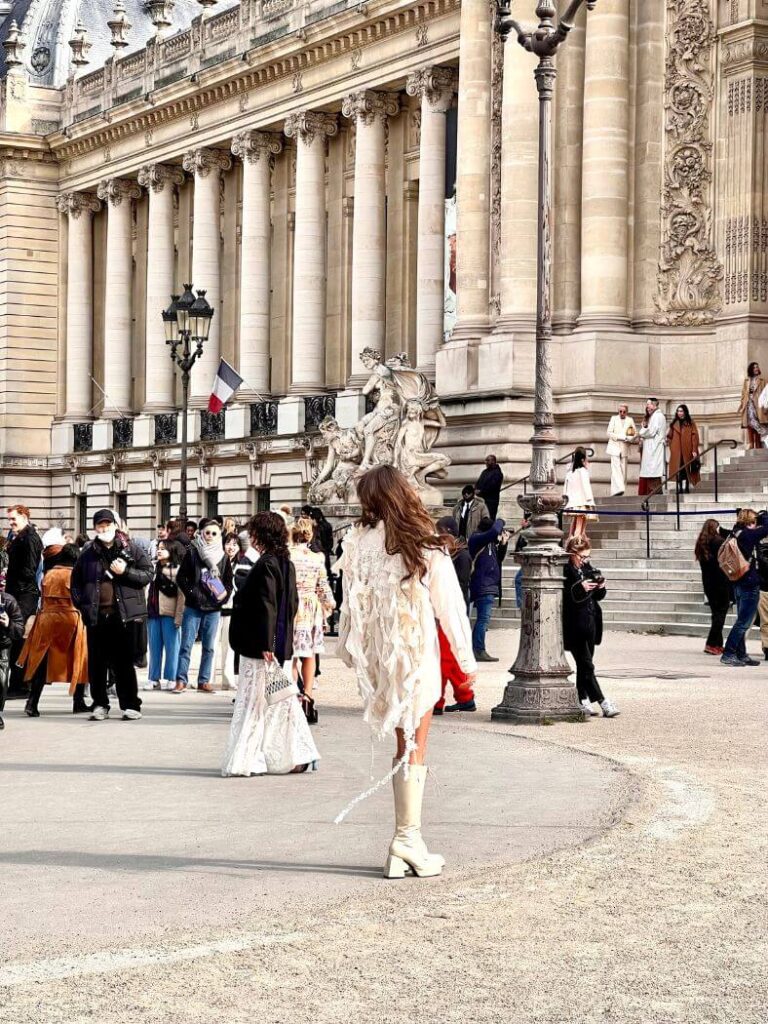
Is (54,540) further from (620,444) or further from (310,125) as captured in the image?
(310,125)

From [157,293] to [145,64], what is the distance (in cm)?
706

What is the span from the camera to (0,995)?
23.6 feet

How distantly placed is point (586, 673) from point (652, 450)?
18095 millimetres

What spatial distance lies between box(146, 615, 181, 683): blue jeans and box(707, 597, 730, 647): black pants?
6553 mm

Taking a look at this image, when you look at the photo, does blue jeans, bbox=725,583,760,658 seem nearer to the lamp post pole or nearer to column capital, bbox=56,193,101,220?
the lamp post pole

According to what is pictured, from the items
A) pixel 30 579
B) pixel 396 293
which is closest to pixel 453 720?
pixel 30 579

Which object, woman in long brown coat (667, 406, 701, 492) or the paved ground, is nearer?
the paved ground

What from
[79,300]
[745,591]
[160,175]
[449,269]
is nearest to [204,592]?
[745,591]

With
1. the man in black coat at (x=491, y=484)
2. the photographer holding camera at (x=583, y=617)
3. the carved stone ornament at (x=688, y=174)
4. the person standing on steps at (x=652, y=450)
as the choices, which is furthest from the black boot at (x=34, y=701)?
the carved stone ornament at (x=688, y=174)

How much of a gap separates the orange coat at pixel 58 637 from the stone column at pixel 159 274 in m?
44.1

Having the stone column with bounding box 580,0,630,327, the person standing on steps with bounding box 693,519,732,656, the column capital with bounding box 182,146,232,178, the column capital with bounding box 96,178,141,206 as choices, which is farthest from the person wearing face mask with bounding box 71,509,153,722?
the column capital with bounding box 96,178,141,206

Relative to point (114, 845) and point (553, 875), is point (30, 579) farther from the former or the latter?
point (553, 875)

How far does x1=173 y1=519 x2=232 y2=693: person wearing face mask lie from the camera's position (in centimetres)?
2127

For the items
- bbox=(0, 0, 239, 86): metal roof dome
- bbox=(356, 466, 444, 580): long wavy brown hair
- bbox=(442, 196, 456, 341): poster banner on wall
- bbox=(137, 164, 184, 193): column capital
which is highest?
bbox=(0, 0, 239, 86): metal roof dome
